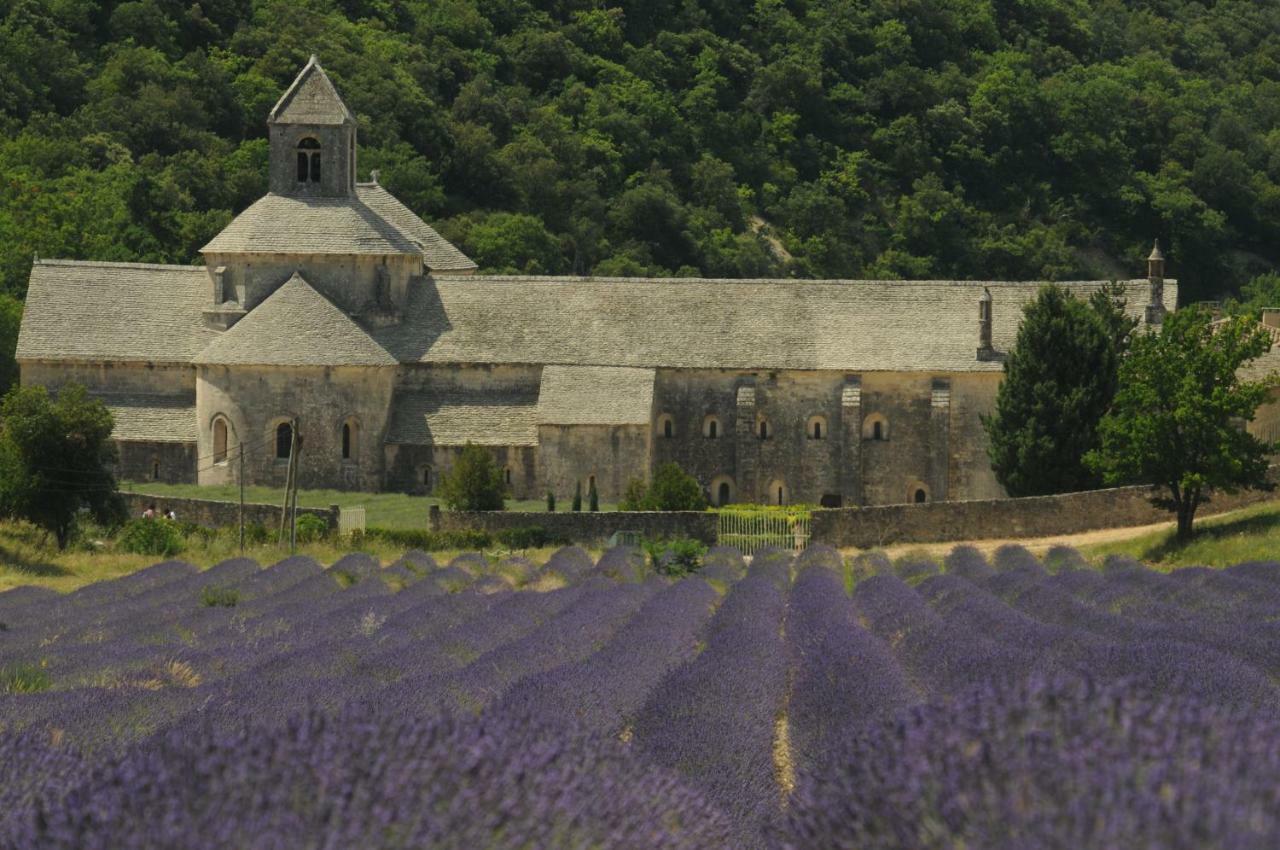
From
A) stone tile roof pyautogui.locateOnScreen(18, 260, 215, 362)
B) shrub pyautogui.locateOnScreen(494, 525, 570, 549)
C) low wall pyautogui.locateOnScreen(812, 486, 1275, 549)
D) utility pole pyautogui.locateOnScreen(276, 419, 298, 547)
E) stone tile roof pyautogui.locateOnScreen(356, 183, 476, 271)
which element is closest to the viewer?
utility pole pyautogui.locateOnScreen(276, 419, 298, 547)

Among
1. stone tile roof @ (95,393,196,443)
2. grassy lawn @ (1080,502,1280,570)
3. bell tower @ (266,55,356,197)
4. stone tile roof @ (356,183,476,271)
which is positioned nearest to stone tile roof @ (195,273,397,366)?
stone tile roof @ (95,393,196,443)

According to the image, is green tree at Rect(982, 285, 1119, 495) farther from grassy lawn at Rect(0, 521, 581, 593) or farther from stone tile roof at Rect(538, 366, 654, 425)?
grassy lawn at Rect(0, 521, 581, 593)

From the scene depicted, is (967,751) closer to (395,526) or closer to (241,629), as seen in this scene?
(241,629)

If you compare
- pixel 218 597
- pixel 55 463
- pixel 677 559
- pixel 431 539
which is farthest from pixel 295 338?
pixel 218 597

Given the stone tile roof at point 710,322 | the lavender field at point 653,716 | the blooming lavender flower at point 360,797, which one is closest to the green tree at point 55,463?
the stone tile roof at point 710,322

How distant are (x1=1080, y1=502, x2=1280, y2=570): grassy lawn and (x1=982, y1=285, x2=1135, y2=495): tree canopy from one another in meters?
6.12

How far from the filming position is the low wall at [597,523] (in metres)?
49.8

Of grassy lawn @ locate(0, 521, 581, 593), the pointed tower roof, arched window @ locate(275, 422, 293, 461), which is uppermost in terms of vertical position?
the pointed tower roof

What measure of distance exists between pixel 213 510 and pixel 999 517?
1945 cm

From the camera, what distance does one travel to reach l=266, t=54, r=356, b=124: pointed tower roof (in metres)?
62.1

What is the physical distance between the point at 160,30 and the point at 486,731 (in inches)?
4025

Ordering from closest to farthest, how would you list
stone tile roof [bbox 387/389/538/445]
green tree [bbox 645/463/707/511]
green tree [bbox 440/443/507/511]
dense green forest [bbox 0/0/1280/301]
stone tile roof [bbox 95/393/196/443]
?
green tree [bbox 440/443/507/511]
green tree [bbox 645/463/707/511]
stone tile roof [bbox 387/389/538/445]
stone tile roof [bbox 95/393/196/443]
dense green forest [bbox 0/0/1280/301]

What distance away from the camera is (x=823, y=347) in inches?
2325

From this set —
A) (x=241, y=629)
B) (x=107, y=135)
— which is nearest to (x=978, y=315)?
(x=241, y=629)
